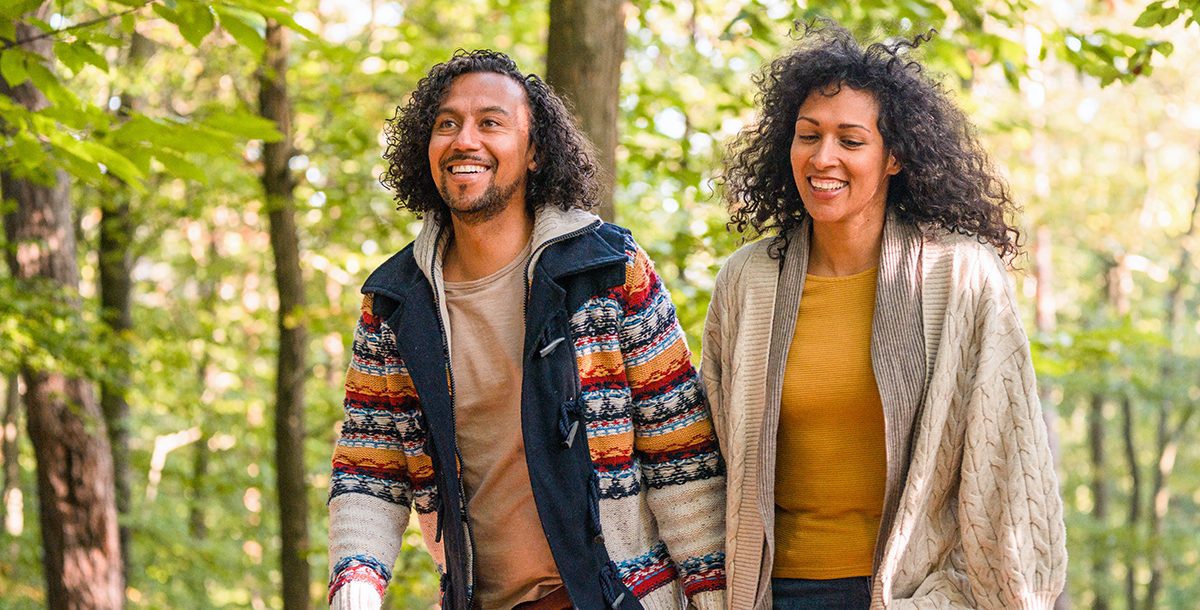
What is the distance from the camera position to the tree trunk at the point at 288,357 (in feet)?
23.1

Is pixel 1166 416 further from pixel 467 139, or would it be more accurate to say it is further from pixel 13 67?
pixel 13 67

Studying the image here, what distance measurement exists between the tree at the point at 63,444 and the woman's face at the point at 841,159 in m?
5.09

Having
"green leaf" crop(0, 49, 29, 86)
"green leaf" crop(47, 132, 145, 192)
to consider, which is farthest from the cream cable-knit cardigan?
"green leaf" crop(0, 49, 29, 86)

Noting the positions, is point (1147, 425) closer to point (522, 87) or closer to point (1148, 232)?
point (1148, 232)

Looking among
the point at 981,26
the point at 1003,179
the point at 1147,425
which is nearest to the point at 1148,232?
the point at 1147,425

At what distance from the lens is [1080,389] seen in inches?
674

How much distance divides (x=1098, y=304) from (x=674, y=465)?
59.9ft

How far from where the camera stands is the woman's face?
2.84m

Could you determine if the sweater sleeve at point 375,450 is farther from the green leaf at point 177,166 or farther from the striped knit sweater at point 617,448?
the green leaf at point 177,166

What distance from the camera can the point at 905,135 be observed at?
2873mm

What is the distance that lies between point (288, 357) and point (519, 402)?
4.81 m

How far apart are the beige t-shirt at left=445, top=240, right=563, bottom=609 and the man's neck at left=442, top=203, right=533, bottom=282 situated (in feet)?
0.29

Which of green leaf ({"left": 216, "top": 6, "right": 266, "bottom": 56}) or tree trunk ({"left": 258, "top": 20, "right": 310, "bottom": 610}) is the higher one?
green leaf ({"left": 216, "top": 6, "right": 266, "bottom": 56})

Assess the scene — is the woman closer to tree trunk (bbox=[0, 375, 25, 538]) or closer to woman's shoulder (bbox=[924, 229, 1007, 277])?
woman's shoulder (bbox=[924, 229, 1007, 277])
